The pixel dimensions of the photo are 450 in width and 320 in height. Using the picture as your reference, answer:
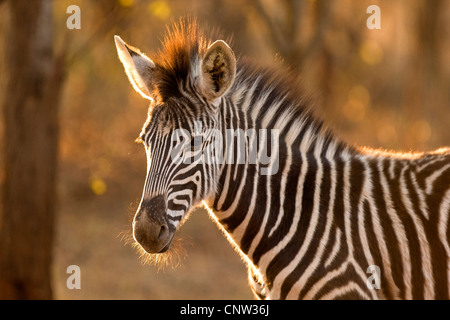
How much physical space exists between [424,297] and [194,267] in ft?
30.4

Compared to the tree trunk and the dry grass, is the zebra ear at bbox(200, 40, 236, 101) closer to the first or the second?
the tree trunk

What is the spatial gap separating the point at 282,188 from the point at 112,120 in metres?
13.0

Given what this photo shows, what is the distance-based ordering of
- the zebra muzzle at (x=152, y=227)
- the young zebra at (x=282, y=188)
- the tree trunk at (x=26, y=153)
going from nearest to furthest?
the zebra muzzle at (x=152, y=227)
the young zebra at (x=282, y=188)
the tree trunk at (x=26, y=153)

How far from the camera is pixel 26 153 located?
7.57 metres

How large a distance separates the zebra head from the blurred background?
570 mm

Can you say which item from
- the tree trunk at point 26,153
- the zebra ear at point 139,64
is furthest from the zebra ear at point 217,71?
the tree trunk at point 26,153

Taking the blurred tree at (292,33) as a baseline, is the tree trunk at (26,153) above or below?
below

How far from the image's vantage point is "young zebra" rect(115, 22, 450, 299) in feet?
14.4

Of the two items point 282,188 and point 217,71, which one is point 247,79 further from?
point 282,188

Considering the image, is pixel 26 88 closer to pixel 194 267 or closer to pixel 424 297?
pixel 424 297

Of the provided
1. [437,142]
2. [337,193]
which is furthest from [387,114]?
[337,193]

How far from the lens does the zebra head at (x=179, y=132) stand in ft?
14.1

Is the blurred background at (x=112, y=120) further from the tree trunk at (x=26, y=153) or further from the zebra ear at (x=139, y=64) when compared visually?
the zebra ear at (x=139, y=64)

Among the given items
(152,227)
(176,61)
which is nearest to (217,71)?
(176,61)
